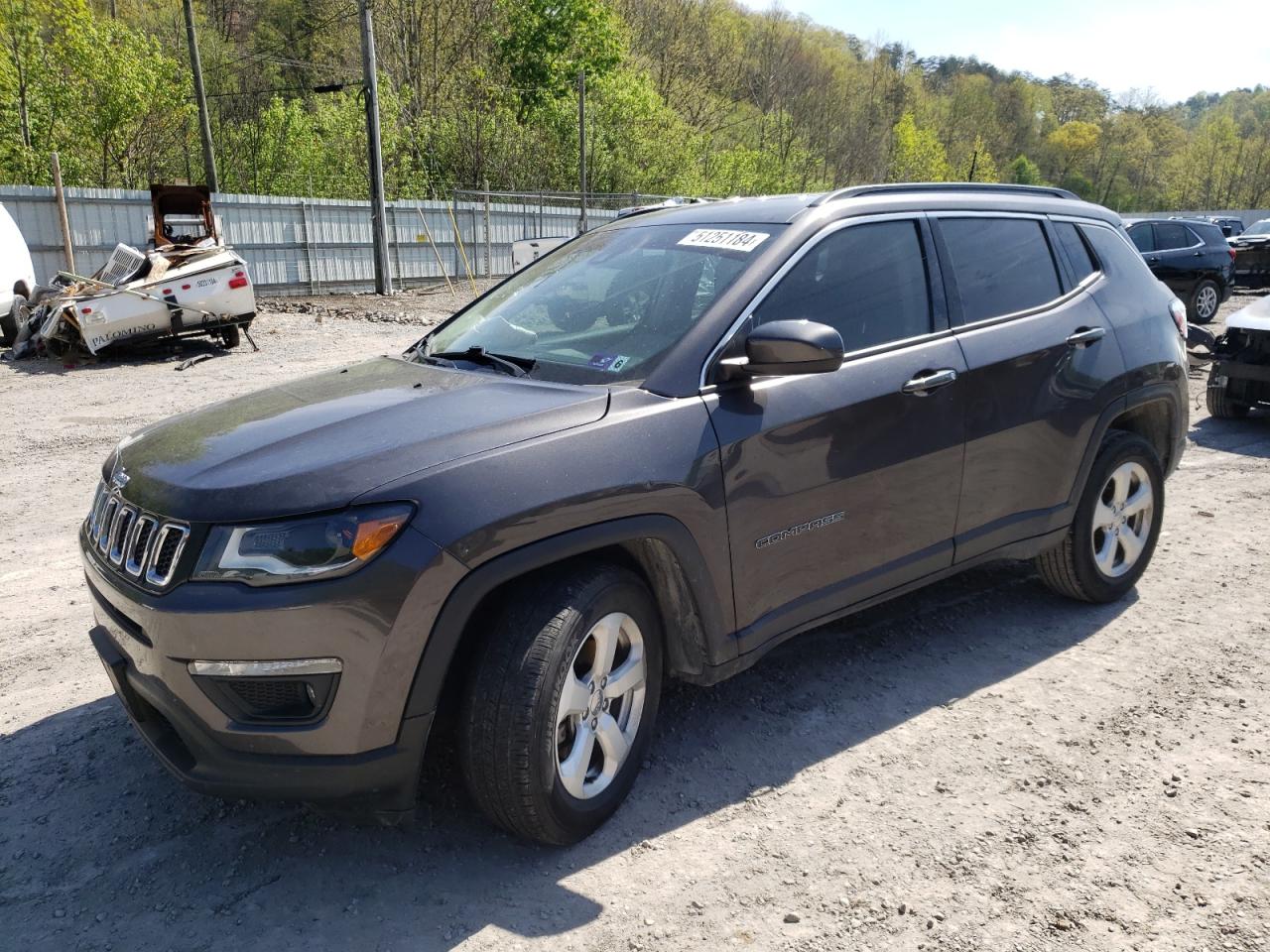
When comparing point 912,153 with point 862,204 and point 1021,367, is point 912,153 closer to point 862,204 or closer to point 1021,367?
point 1021,367

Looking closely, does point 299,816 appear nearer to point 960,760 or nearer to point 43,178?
point 960,760

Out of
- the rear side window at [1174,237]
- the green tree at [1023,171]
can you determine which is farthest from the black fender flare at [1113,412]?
the green tree at [1023,171]

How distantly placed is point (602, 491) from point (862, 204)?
166 cm

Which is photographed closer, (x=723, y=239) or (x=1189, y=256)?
(x=723, y=239)

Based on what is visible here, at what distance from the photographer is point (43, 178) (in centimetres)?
2988

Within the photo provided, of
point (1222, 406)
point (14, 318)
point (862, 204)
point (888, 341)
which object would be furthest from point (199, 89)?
point (888, 341)

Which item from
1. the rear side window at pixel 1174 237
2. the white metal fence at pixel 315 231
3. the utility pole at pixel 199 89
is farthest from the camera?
the utility pole at pixel 199 89

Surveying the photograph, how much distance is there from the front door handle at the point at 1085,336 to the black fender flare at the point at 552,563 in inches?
84.0

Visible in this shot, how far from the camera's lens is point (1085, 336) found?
13.3 feet

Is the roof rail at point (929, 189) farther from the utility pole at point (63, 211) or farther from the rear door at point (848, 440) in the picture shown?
the utility pole at point (63, 211)

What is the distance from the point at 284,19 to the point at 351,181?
68.8ft

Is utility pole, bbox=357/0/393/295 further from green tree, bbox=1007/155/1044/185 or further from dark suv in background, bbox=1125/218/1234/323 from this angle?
green tree, bbox=1007/155/1044/185

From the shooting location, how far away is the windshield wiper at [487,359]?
10.5 ft

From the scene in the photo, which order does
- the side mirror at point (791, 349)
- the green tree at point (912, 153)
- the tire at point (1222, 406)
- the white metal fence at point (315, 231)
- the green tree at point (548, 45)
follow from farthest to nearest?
the green tree at point (912, 153) → the green tree at point (548, 45) → the white metal fence at point (315, 231) → the tire at point (1222, 406) → the side mirror at point (791, 349)
